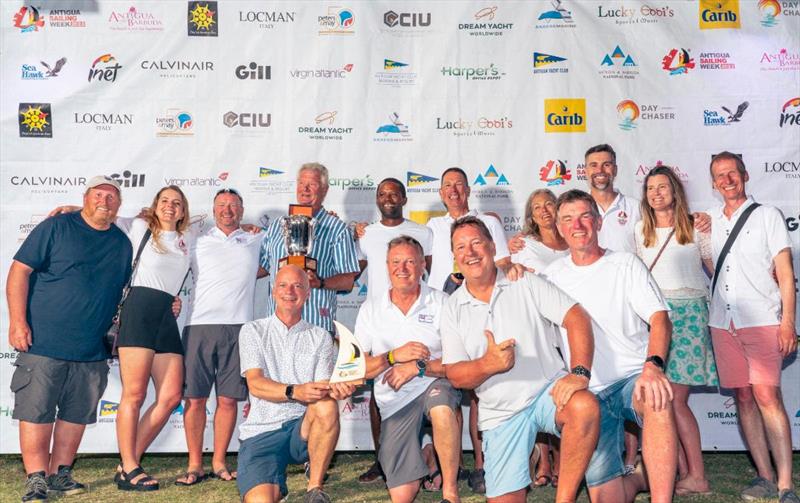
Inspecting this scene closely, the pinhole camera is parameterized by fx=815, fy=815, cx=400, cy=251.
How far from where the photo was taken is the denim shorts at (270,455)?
13.3 feet

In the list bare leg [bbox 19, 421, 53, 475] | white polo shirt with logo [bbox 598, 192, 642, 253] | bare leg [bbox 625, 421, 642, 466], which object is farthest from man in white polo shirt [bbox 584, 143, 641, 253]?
bare leg [bbox 19, 421, 53, 475]

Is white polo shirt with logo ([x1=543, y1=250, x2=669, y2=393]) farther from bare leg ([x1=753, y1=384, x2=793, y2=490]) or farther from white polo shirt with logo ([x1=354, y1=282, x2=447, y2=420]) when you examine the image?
bare leg ([x1=753, y1=384, x2=793, y2=490])

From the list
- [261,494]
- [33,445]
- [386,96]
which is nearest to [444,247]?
[386,96]

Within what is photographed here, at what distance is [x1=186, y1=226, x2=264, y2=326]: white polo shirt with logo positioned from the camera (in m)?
5.38

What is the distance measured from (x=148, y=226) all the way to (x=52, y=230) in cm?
58

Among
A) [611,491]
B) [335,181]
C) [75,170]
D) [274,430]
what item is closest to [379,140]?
[335,181]

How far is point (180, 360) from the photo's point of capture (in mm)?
5277

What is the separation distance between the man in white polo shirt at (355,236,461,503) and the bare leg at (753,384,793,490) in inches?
72.8

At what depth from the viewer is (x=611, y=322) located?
12.5ft

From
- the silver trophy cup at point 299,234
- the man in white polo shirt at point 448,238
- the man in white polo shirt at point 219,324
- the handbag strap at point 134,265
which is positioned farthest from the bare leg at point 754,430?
the handbag strap at point 134,265

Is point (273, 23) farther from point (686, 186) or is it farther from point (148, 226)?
point (686, 186)

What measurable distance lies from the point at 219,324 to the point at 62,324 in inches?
37.9

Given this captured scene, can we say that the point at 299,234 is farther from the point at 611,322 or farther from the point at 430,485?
the point at 611,322

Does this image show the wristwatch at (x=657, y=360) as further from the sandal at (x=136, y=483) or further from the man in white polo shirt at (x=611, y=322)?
the sandal at (x=136, y=483)
